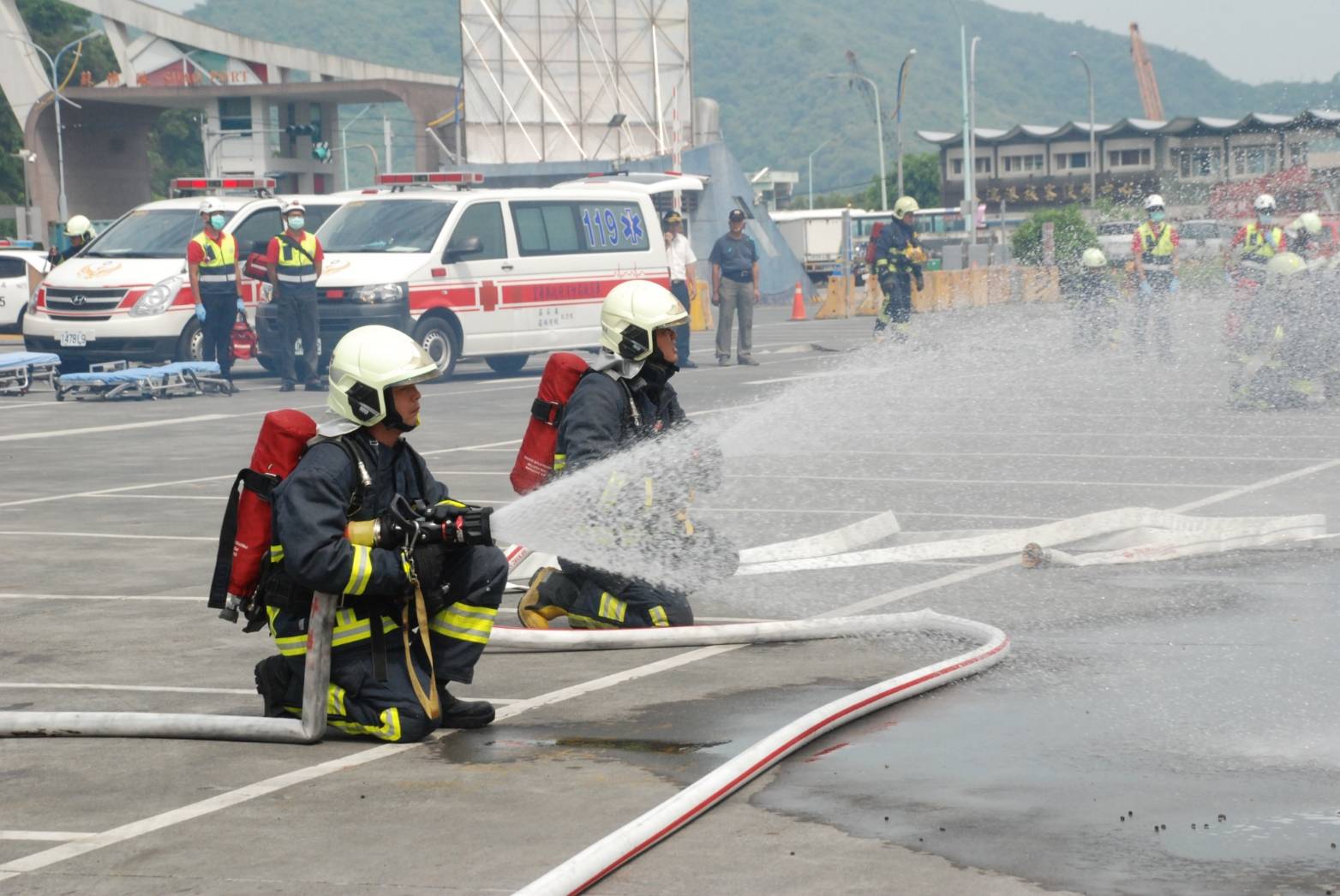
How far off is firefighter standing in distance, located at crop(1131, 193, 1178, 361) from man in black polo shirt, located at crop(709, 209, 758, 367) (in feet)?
16.8

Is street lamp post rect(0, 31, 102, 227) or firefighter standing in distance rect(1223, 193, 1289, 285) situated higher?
street lamp post rect(0, 31, 102, 227)

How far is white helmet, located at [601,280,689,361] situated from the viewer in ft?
25.1

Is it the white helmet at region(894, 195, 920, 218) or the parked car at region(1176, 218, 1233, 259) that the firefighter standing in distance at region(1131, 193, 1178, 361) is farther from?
the parked car at region(1176, 218, 1233, 259)

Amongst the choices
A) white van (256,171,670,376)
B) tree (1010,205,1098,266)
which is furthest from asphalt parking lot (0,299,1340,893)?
tree (1010,205,1098,266)

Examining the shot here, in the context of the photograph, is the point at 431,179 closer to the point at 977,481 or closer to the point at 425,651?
the point at 977,481

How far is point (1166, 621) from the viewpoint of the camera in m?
7.75

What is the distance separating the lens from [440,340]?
21609mm

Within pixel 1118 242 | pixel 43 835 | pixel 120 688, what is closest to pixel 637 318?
pixel 120 688

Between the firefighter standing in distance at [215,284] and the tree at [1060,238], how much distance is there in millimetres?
30416

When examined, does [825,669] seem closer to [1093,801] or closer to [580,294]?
[1093,801]

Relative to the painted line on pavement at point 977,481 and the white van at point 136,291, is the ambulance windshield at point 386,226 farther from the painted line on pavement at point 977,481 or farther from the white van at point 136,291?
the painted line on pavement at point 977,481

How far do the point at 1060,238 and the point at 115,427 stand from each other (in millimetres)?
43938

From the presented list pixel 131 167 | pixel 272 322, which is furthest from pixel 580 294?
pixel 131 167

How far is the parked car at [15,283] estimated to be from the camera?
29781 millimetres
